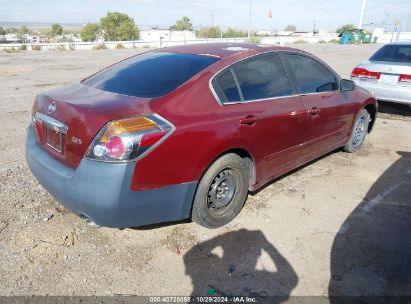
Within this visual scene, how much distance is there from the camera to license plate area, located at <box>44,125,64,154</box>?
295 centimetres

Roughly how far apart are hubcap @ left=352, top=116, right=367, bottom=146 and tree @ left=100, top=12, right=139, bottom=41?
262ft

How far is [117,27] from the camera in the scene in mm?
81312

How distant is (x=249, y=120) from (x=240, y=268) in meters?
1.31

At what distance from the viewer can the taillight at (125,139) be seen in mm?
2592

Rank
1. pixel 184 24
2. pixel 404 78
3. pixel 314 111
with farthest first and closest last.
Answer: pixel 184 24, pixel 404 78, pixel 314 111

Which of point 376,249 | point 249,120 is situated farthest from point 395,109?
point 249,120

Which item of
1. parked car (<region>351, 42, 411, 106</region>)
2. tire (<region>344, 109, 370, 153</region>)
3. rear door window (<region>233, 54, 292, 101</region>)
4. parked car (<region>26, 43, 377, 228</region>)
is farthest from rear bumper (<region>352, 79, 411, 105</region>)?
rear door window (<region>233, 54, 292, 101</region>)

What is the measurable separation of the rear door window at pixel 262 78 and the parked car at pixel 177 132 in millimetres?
12

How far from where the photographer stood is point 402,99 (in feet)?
23.1

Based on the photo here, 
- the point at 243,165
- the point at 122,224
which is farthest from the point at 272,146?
the point at 122,224

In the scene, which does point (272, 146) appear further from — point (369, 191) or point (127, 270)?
point (127, 270)

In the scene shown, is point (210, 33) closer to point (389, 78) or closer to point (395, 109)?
point (395, 109)

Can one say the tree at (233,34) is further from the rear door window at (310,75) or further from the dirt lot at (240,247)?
the dirt lot at (240,247)

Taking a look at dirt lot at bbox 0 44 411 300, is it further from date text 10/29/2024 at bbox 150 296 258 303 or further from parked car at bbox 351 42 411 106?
parked car at bbox 351 42 411 106
